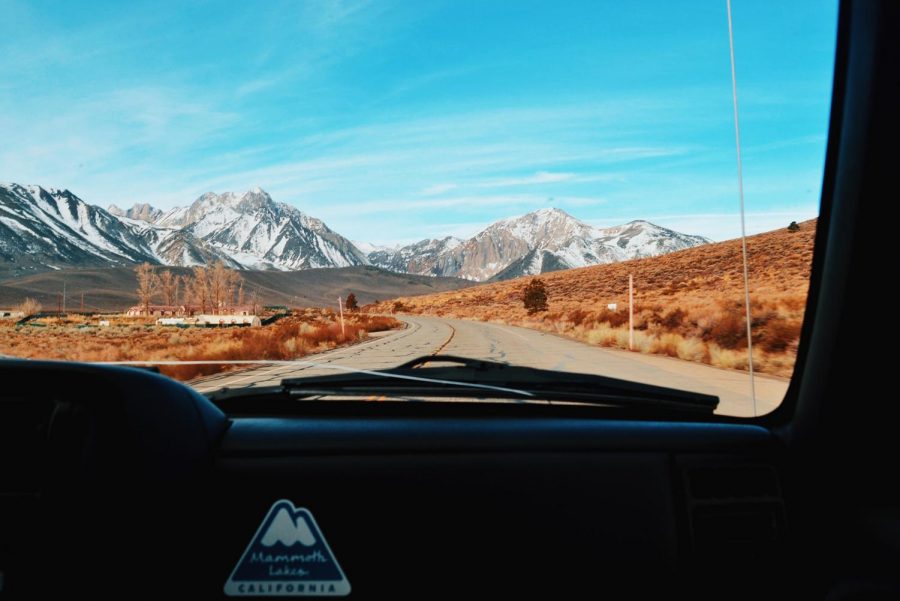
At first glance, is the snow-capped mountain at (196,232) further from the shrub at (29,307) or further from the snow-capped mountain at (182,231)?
the shrub at (29,307)

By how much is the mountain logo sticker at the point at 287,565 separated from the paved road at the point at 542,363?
130 cm

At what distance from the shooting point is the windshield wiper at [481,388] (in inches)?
104

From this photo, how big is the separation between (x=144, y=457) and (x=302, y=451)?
469mm

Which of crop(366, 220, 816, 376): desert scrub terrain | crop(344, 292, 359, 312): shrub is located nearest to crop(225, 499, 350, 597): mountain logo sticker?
crop(366, 220, 816, 376): desert scrub terrain

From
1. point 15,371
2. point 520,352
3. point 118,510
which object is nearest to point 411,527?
point 118,510

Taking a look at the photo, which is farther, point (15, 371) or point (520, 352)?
point (520, 352)

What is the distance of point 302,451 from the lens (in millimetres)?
2180

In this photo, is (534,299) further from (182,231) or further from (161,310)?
(161,310)

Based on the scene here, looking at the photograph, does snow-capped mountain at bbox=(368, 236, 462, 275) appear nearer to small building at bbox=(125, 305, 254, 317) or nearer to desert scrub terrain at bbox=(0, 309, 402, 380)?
desert scrub terrain at bbox=(0, 309, 402, 380)

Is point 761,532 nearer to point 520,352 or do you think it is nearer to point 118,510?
point 118,510

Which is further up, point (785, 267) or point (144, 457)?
point (785, 267)

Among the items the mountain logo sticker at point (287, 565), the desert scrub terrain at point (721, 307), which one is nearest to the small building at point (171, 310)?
the desert scrub terrain at point (721, 307)

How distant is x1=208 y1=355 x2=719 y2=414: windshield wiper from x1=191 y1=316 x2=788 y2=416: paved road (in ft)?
0.90

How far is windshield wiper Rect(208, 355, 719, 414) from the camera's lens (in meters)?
2.65
